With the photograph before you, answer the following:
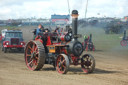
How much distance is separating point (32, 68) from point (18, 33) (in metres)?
→ 10.5

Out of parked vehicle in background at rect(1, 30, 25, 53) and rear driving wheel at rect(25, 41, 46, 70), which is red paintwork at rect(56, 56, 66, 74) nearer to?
rear driving wheel at rect(25, 41, 46, 70)

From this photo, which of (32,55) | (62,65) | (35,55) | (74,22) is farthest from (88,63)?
(32,55)

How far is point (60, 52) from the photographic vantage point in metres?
10.5

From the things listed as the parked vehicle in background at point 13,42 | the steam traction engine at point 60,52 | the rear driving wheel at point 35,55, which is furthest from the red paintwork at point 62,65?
the parked vehicle in background at point 13,42

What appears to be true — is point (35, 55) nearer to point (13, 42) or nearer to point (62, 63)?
point (62, 63)

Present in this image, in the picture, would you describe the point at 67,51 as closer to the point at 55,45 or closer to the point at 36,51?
the point at 55,45

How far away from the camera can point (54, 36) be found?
35.8ft

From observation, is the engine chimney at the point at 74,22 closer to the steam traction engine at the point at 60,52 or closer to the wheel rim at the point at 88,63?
the steam traction engine at the point at 60,52

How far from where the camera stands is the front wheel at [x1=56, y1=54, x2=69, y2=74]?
30.8 feet

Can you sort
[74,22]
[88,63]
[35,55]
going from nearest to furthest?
[74,22], [88,63], [35,55]

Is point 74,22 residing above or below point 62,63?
above

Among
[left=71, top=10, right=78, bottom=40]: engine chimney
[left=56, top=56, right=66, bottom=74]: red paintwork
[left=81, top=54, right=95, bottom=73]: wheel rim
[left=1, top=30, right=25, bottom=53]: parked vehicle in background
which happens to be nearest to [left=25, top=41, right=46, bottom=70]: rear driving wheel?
[left=56, top=56, right=66, bottom=74]: red paintwork

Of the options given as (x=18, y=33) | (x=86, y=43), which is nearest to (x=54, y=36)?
(x=18, y=33)

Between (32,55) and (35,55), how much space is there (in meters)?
0.15
